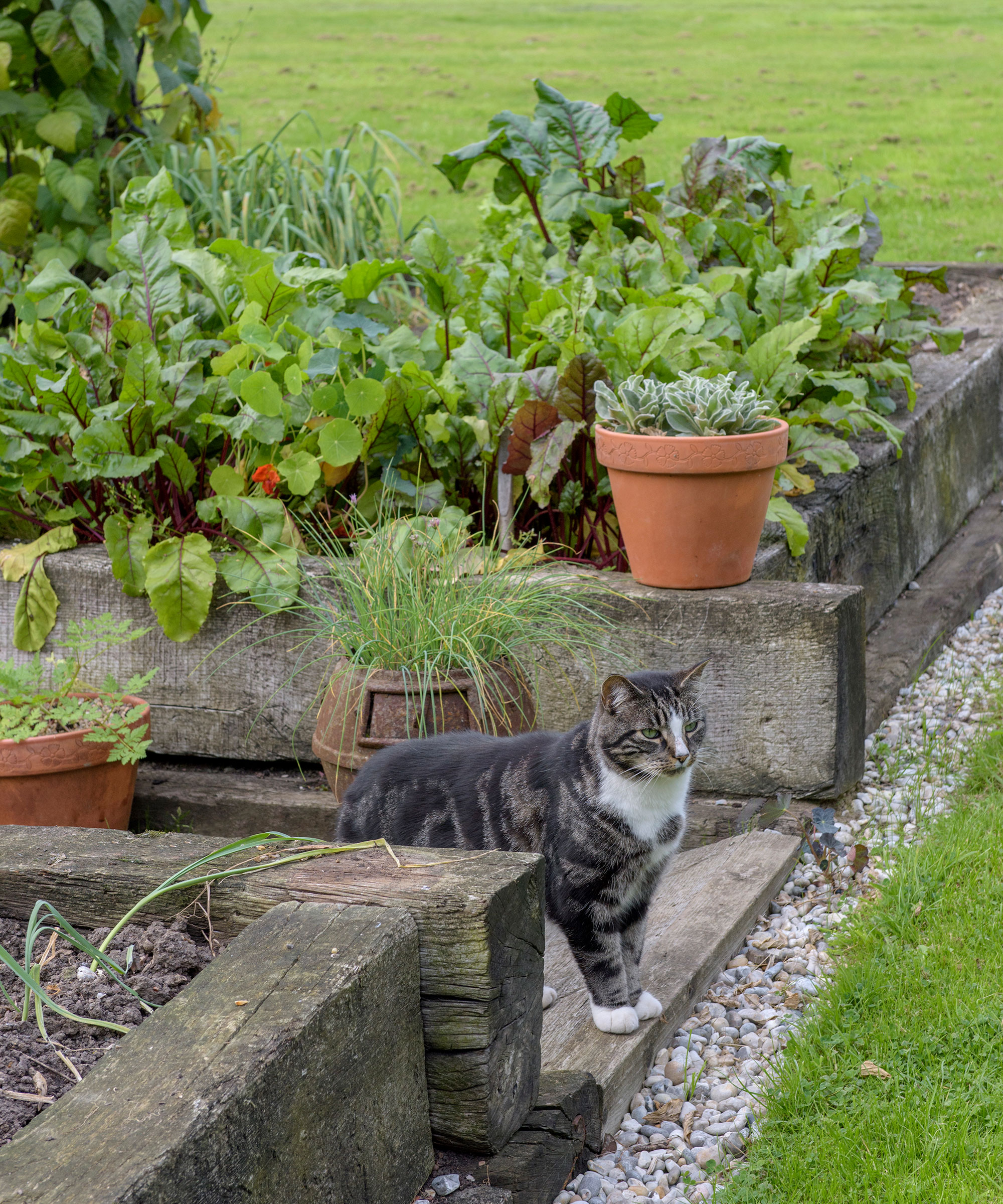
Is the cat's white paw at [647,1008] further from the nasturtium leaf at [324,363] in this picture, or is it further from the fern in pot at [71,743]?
the nasturtium leaf at [324,363]

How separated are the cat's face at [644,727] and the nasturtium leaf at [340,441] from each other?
1.34 meters

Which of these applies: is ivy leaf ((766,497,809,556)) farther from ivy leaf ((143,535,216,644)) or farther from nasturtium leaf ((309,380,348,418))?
ivy leaf ((143,535,216,644))

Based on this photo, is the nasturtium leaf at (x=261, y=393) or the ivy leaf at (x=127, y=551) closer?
the nasturtium leaf at (x=261, y=393)

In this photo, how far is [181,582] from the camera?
3553mm

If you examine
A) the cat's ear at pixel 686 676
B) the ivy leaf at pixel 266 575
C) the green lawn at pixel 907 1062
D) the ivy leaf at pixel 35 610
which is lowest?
the green lawn at pixel 907 1062

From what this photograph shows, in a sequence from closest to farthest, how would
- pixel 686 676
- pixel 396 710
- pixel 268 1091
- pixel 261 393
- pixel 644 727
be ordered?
pixel 268 1091
pixel 644 727
pixel 686 676
pixel 396 710
pixel 261 393

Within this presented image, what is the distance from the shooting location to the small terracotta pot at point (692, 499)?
3.24 meters

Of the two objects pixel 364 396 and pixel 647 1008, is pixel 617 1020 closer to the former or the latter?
pixel 647 1008

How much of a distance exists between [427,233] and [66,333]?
3.76ft

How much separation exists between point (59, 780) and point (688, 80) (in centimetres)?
1434

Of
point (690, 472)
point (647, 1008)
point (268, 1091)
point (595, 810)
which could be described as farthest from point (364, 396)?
point (268, 1091)

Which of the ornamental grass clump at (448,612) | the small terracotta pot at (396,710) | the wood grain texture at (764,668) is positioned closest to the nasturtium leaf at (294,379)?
the ornamental grass clump at (448,612)

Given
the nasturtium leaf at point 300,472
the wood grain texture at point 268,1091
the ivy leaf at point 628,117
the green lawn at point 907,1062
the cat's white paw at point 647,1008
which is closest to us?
the wood grain texture at point 268,1091

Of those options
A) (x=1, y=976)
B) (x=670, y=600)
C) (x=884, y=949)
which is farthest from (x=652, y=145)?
(x=1, y=976)
